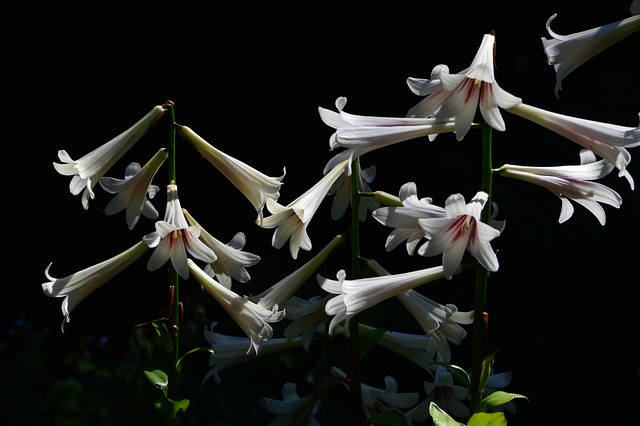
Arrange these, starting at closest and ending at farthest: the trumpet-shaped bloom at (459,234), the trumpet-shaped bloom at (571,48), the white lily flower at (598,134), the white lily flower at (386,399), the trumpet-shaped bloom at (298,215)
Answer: the trumpet-shaped bloom at (459,234)
the white lily flower at (598,134)
the trumpet-shaped bloom at (571,48)
the trumpet-shaped bloom at (298,215)
the white lily flower at (386,399)

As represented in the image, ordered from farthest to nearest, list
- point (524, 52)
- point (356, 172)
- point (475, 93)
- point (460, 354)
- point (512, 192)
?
point (524, 52), point (512, 192), point (460, 354), point (356, 172), point (475, 93)

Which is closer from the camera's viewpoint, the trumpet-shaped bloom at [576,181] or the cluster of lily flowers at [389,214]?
the cluster of lily flowers at [389,214]

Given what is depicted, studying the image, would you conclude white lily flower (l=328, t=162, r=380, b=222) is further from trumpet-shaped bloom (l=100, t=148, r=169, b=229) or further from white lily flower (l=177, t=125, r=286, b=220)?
trumpet-shaped bloom (l=100, t=148, r=169, b=229)

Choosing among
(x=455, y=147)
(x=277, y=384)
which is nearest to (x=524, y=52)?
(x=455, y=147)

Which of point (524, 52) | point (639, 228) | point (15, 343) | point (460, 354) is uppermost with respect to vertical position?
point (524, 52)

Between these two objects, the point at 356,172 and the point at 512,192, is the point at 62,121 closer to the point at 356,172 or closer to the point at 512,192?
the point at 512,192

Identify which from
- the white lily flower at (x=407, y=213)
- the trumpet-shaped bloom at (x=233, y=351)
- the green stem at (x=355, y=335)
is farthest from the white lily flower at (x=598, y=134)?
the trumpet-shaped bloom at (x=233, y=351)

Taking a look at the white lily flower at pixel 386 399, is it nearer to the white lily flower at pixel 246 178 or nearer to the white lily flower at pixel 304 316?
the white lily flower at pixel 304 316
